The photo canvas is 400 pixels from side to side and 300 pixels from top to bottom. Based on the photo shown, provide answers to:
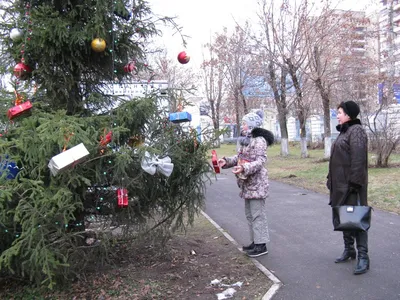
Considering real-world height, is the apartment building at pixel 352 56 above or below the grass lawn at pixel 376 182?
above

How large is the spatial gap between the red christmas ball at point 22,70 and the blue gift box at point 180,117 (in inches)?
A: 66.2

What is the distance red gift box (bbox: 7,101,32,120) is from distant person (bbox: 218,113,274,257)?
7.30ft

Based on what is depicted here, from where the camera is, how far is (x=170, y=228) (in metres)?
4.80

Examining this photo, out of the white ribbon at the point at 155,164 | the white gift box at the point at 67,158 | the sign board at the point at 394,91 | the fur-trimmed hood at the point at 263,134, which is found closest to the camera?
the white gift box at the point at 67,158

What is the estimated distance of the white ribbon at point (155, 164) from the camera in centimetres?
382

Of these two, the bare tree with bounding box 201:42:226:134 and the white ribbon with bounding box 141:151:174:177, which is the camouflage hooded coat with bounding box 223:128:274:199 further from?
the bare tree with bounding box 201:42:226:134

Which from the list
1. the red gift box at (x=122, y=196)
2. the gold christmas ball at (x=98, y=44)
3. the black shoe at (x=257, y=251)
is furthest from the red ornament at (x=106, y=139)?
the black shoe at (x=257, y=251)

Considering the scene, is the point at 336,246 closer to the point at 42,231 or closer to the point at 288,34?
the point at 42,231

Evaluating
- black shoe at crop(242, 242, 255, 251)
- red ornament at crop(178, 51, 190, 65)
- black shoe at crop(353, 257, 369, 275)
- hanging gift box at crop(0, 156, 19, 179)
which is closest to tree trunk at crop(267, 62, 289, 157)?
red ornament at crop(178, 51, 190, 65)

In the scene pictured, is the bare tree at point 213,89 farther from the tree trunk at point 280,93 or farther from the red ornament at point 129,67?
the red ornament at point 129,67

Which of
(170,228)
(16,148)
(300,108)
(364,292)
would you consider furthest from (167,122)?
(300,108)

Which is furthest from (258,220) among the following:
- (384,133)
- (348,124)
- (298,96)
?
(298,96)

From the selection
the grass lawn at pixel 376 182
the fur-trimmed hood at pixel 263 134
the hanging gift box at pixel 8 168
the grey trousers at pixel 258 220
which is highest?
the fur-trimmed hood at pixel 263 134

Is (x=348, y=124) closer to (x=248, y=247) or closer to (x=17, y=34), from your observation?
(x=248, y=247)
